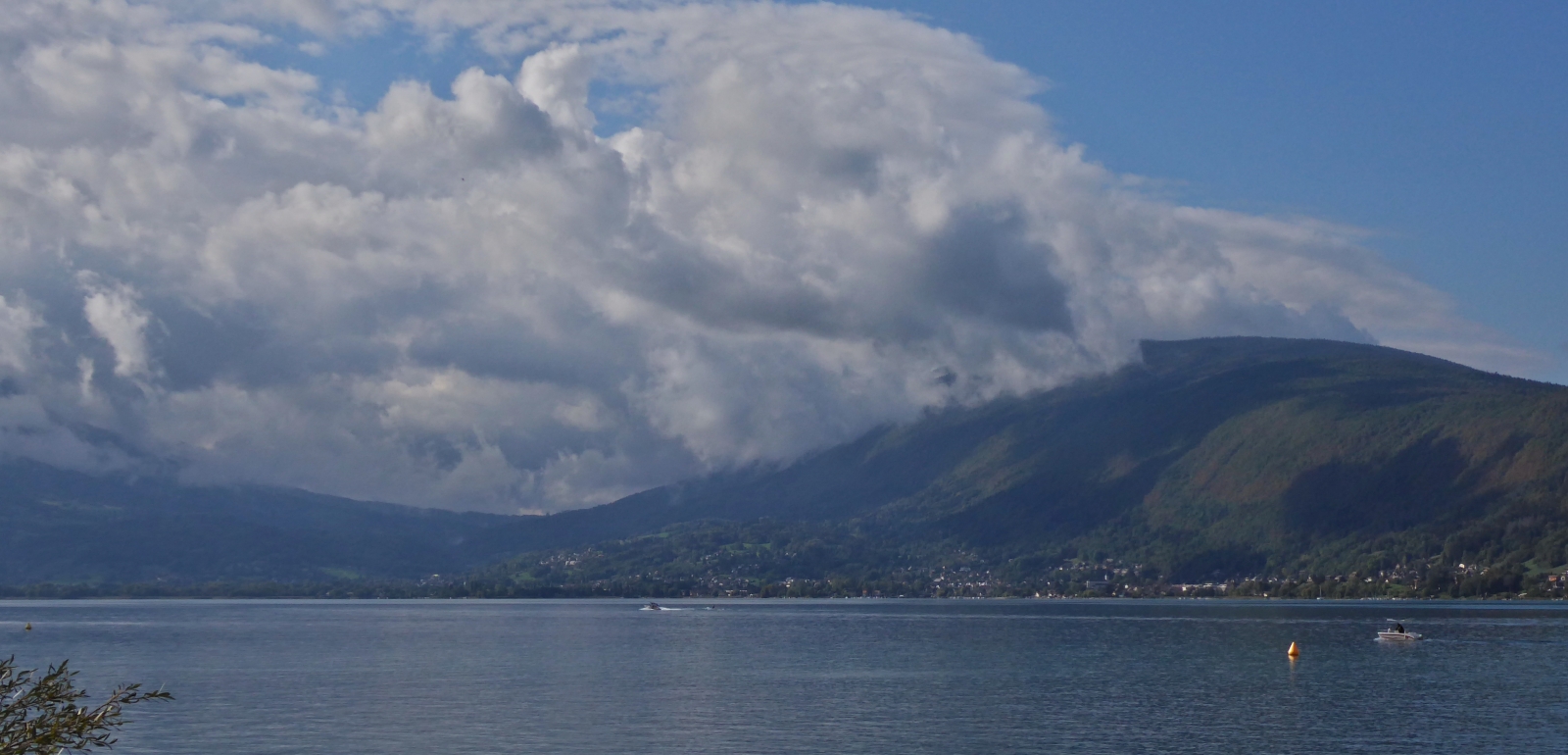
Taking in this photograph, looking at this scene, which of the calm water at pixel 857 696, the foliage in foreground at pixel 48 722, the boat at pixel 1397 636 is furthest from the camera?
the boat at pixel 1397 636

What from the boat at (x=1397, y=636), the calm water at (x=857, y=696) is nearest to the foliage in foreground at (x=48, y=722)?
the calm water at (x=857, y=696)

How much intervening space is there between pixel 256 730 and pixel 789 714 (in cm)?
3201

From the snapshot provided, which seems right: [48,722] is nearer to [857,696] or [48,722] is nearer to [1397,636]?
[857,696]

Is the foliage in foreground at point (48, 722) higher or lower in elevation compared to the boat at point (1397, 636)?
higher

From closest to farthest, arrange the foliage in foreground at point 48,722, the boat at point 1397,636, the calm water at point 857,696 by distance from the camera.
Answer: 1. the foliage in foreground at point 48,722
2. the calm water at point 857,696
3. the boat at point 1397,636

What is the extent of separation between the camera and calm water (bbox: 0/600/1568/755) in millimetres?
79188

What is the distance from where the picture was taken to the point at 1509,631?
181m

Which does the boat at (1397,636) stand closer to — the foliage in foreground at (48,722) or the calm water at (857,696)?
the calm water at (857,696)

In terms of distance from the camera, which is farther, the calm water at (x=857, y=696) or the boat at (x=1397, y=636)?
the boat at (x=1397, y=636)

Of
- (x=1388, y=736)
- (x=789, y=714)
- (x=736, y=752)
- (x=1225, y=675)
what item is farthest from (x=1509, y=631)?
(x=736, y=752)

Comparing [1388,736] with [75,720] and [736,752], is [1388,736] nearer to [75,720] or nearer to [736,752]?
[736,752]

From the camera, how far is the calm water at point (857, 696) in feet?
260

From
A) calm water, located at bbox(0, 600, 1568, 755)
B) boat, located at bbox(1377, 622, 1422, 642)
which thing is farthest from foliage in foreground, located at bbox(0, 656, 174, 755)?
boat, located at bbox(1377, 622, 1422, 642)

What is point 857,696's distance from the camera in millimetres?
102625
